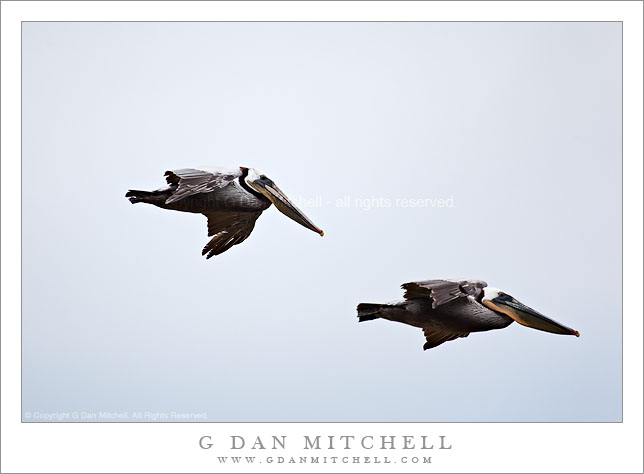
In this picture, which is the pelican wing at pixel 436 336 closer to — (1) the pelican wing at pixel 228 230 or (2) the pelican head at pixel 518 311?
(2) the pelican head at pixel 518 311

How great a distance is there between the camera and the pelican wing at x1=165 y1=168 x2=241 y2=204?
674 cm

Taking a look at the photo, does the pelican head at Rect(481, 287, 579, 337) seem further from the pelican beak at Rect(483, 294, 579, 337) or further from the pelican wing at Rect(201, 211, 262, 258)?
the pelican wing at Rect(201, 211, 262, 258)

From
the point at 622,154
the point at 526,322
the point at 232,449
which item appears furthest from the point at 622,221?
the point at 232,449

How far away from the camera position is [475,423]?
314 inches

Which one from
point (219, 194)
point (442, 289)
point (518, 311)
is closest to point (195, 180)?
point (219, 194)

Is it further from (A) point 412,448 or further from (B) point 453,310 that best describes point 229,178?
(A) point 412,448

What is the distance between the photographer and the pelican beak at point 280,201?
7.20 meters

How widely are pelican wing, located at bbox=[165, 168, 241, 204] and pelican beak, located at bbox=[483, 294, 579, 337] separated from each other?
109 inches

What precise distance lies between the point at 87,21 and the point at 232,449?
5294mm

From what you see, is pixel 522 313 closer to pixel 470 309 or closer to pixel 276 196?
pixel 470 309

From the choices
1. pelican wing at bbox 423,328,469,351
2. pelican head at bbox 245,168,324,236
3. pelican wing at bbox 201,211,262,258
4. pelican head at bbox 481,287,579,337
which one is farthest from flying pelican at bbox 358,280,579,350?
pelican wing at bbox 201,211,262,258

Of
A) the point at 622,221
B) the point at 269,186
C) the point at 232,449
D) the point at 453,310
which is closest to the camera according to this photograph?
the point at 453,310

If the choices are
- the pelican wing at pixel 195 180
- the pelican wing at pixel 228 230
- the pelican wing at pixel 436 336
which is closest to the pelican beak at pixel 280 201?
the pelican wing at pixel 195 180

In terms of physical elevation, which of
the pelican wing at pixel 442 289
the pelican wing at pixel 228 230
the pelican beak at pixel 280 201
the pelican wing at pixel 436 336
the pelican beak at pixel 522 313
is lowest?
the pelican wing at pixel 436 336
